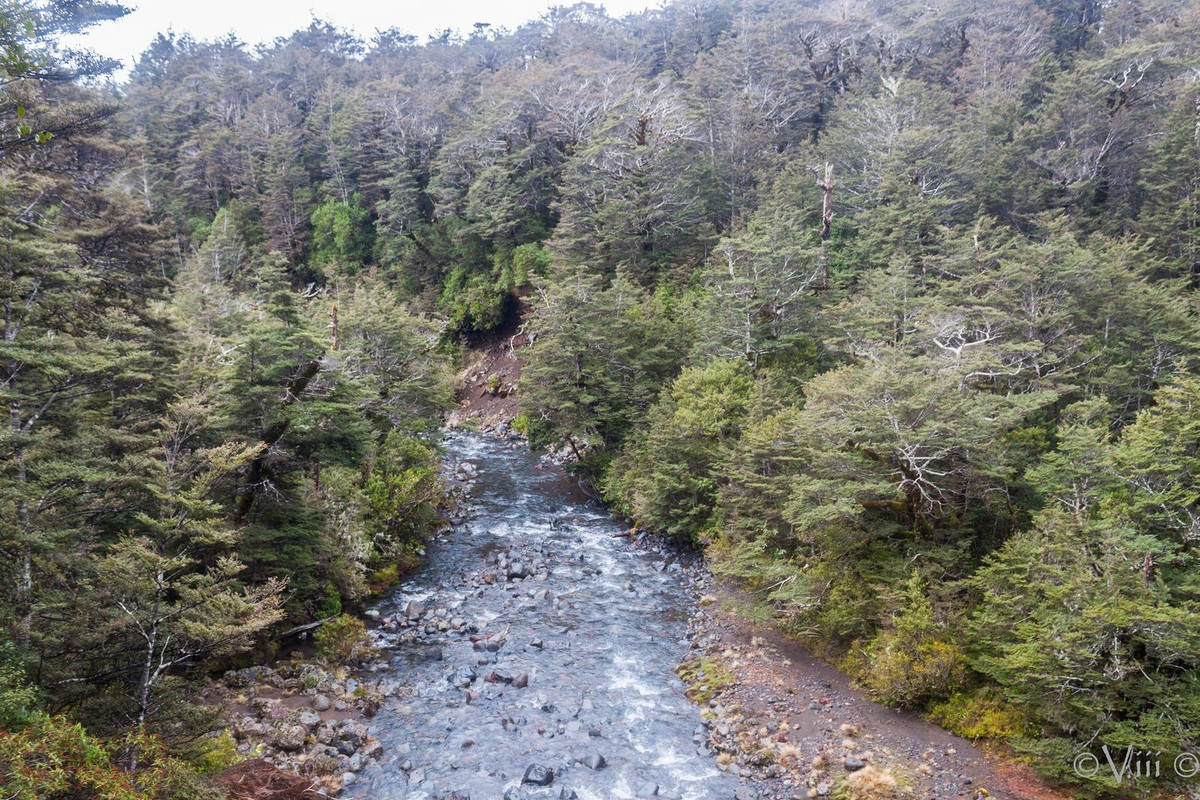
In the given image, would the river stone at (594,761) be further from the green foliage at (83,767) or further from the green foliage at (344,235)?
the green foliage at (344,235)

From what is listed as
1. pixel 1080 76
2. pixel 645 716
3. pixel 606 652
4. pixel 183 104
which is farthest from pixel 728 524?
pixel 183 104

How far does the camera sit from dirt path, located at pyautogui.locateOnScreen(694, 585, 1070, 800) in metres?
10.1

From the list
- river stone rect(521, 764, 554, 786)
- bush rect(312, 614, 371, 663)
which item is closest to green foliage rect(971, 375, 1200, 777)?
river stone rect(521, 764, 554, 786)

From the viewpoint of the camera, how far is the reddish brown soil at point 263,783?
899 centimetres

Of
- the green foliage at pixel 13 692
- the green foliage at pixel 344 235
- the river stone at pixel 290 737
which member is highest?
the green foliage at pixel 344 235

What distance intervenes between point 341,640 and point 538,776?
256 inches

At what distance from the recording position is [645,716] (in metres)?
12.9

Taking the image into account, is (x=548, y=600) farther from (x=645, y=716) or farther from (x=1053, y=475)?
(x=1053, y=475)

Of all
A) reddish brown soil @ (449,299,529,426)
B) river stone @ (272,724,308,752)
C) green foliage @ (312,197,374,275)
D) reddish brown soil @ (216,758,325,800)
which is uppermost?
green foliage @ (312,197,374,275)

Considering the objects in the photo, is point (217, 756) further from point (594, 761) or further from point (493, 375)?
point (493, 375)

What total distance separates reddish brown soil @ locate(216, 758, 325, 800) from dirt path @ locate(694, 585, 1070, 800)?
23.7 ft

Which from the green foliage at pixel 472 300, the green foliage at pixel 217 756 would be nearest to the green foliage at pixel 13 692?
the green foliage at pixel 217 756

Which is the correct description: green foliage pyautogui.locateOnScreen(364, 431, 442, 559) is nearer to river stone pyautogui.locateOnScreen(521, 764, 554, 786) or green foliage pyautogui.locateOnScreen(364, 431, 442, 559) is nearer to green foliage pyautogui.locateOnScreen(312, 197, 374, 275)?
river stone pyautogui.locateOnScreen(521, 764, 554, 786)

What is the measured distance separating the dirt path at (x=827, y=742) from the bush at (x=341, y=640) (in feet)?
27.0
